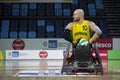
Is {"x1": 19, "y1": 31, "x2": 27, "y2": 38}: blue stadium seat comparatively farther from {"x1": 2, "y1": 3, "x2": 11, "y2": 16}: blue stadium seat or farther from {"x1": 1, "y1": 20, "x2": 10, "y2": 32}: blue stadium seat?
{"x1": 2, "y1": 3, "x2": 11, "y2": 16}: blue stadium seat

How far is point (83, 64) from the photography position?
759 centimetres

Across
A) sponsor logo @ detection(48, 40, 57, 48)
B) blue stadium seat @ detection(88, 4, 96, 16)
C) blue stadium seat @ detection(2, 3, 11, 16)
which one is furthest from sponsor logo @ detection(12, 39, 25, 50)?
blue stadium seat @ detection(88, 4, 96, 16)

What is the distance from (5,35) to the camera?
31.9 meters

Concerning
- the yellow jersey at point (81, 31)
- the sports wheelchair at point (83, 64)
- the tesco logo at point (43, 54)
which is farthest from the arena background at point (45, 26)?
the sports wheelchair at point (83, 64)

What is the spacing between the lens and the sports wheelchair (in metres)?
7.43

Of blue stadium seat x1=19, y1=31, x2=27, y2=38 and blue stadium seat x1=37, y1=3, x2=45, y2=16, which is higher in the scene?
blue stadium seat x1=37, y1=3, x2=45, y2=16

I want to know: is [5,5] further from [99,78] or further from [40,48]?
[99,78]

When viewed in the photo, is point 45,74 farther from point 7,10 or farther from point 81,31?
point 7,10

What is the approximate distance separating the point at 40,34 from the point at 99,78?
2607 centimetres

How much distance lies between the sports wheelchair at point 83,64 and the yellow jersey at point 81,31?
1.01 feet

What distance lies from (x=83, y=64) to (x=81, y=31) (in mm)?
778

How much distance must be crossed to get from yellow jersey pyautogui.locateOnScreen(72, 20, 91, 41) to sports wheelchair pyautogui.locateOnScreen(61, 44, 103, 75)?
12.1 inches

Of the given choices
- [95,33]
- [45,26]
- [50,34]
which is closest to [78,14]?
[95,33]

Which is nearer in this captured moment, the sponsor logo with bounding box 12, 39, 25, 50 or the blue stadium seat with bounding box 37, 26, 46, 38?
the sponsor logo with bounding box 12, 39, 25, 50
